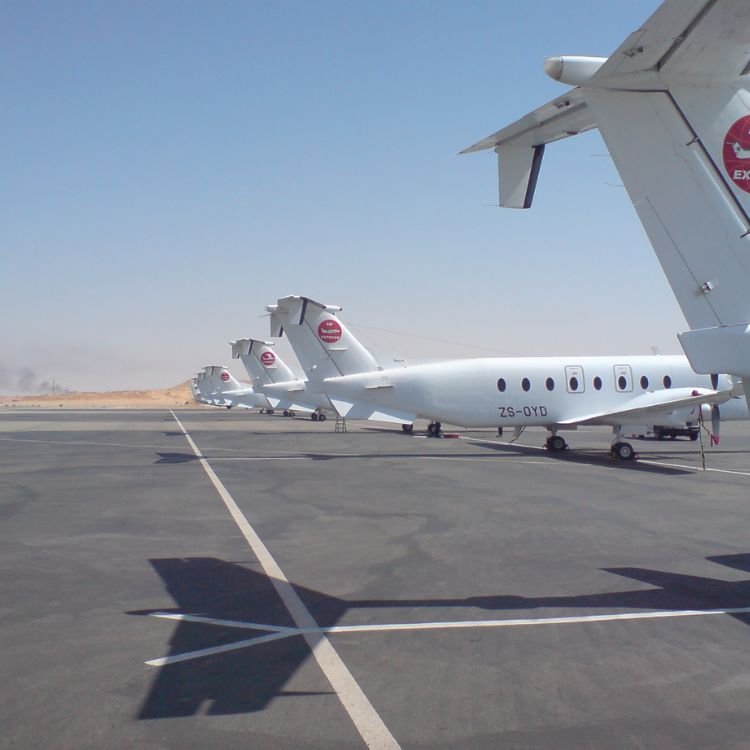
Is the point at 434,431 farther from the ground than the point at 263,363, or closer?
closer

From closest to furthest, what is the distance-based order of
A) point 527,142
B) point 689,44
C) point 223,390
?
point 689,44 < point 527,142 < point 223,390

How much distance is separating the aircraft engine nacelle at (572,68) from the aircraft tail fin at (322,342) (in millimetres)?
23138

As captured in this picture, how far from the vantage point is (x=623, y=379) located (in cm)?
2706

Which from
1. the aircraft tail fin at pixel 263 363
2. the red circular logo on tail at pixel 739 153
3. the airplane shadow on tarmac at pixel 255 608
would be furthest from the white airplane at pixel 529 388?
the aircraft tail fin at pixel 263 363

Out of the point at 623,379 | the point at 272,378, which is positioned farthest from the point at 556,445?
the point at 272,378

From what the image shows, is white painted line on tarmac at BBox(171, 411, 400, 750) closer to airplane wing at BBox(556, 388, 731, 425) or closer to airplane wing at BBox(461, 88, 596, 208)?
airplane wing at BBox(461, 88, 596, 208)

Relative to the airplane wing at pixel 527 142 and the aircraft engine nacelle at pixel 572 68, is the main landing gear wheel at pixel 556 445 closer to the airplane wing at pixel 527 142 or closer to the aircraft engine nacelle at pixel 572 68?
the airplane wing at pixel 527 142

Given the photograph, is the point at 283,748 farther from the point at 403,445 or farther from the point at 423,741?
the point at 403,445

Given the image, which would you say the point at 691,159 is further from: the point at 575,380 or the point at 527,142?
the point at 575,380

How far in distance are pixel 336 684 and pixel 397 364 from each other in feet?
78.3

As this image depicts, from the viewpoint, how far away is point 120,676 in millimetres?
5969

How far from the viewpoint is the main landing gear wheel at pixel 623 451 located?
2403 cm

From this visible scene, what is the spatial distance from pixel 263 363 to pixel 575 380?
41596 mm

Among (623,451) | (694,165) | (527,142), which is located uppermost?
(527,142)
